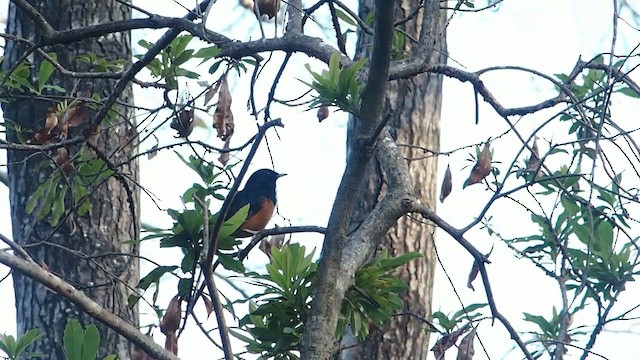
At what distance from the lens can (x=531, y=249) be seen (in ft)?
12.1

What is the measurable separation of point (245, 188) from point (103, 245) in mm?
2355

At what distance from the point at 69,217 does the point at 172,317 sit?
1322 millimetres

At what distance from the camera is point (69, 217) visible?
3.83m

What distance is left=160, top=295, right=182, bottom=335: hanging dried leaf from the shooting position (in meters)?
2.68

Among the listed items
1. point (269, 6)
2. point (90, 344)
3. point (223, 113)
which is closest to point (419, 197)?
point (223, 113)

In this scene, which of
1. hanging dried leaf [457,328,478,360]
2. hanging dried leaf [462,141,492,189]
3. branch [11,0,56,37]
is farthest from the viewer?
branch [11,0,56,37]

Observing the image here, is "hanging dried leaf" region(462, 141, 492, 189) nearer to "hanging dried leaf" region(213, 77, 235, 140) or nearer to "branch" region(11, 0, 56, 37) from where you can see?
"hanging dried leaf" region(213, 77, 235, 140)

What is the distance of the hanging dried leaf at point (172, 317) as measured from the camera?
2.68 metres

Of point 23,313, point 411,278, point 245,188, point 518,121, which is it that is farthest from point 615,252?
point 245,188

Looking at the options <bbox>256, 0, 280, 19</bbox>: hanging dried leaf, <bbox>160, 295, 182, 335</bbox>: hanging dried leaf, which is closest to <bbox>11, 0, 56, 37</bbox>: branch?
<bbox>256, 0, 280, 19</bbox>: hanging dried leaf

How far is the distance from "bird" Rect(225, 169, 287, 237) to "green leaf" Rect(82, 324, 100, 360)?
2.78 meters

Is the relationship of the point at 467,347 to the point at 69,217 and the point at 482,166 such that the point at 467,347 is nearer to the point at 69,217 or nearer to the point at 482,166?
the point at 482,166

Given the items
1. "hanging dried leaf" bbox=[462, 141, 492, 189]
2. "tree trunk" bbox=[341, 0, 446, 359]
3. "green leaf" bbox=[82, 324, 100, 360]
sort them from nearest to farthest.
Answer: "green leaf" bbox=[82, 324, 100, 360] < "hanging dried leaf" bbox=[462, 141, 492, 189] < "tree trunk" bbox=[341, 0, 446, 359]

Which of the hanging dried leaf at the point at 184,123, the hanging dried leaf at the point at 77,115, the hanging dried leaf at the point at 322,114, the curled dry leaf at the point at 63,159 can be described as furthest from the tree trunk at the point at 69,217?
the hanging dried leaf at the point at 322,114
